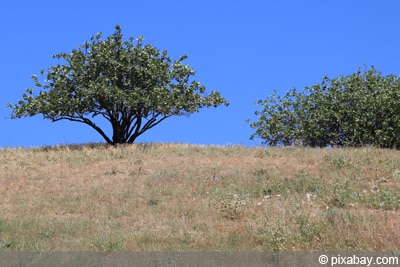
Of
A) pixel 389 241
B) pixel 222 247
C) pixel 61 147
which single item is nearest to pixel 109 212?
pixel 222 247

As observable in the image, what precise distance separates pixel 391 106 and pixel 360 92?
2.43 m

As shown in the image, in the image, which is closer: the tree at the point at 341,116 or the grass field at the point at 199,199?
the grass field at the point at 199,199

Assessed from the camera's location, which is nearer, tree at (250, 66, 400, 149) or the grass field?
the grass field

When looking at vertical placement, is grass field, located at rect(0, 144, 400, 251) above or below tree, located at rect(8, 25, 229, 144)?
below

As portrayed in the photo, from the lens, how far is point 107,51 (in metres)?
34.9

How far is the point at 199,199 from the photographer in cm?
1900

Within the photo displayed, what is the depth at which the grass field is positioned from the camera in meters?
12.9

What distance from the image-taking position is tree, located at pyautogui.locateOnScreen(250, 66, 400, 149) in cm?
3747

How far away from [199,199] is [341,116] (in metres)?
21.7

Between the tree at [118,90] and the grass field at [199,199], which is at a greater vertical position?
the tree at [118,90]

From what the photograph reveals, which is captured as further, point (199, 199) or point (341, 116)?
point (341, 116)

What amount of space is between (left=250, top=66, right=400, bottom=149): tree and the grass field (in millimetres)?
9172

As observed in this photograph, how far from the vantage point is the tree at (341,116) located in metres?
37.5

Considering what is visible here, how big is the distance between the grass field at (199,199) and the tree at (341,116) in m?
9.17
